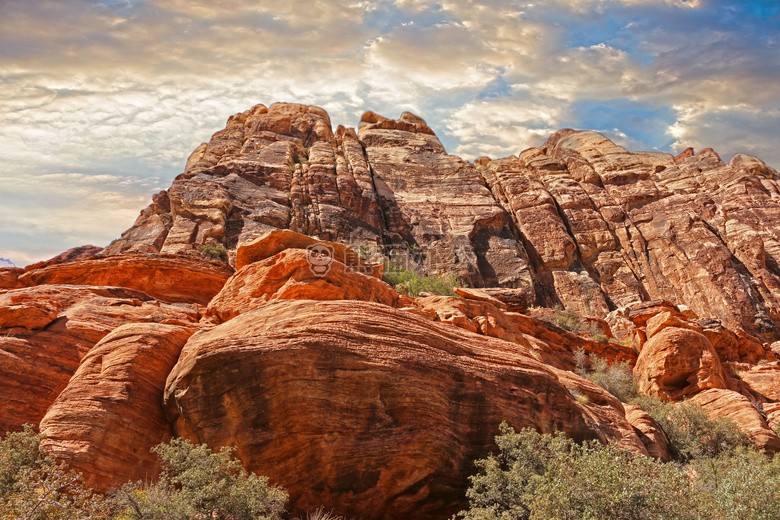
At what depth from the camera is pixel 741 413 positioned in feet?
70.8

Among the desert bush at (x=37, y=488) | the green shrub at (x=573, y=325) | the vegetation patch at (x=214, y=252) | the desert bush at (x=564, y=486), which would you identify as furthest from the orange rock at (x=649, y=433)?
the vegetation patch at (x=214, y=252)

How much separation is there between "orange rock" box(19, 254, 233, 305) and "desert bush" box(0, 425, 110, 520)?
12.0 metres

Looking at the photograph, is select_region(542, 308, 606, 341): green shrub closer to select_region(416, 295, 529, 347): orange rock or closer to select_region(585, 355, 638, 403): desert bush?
select_region(585, 355, 638, 403): desert bush

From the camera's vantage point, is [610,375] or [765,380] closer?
[610,375]

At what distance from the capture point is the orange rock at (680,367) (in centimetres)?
2444

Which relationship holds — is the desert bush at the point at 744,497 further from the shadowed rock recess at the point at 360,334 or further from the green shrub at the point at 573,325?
the green shrub at the point at 573,325

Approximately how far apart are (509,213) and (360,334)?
5068 cm

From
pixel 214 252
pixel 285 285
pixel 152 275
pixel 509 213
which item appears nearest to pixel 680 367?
pixel 285 285

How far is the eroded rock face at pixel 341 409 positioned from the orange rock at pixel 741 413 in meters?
13.0

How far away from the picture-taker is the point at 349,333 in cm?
1280

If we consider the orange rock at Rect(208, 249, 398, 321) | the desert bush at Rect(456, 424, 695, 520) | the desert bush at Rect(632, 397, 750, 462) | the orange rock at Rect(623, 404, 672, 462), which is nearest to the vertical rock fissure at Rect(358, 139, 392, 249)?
the orange rock at Rect(208, 249, 398, 321)

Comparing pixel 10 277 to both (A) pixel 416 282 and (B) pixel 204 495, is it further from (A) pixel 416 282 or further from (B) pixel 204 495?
(A) pixel 416 282

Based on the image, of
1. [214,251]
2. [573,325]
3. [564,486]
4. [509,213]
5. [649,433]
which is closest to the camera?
[564,486]

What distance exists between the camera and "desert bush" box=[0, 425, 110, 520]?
29.8 feet
